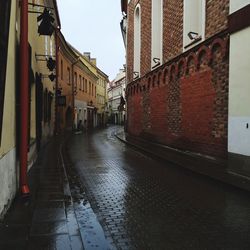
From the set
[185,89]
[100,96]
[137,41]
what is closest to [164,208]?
[185,89]

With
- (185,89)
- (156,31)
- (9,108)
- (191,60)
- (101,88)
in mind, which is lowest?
(9,108)

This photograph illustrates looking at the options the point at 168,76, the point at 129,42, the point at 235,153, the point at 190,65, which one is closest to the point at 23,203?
the point at 235,153

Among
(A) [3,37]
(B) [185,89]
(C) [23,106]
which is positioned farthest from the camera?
(B) [185,89]

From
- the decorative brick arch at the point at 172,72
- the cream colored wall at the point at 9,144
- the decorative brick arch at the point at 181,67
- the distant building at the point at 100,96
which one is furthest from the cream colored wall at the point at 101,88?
the cream colored wall at the point at 9,144

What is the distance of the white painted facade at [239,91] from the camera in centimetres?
853

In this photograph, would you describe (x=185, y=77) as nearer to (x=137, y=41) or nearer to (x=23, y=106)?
(x=23, y=106)

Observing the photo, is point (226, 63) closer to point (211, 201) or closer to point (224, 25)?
point (224, 25)

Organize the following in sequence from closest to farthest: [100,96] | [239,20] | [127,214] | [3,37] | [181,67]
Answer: [3,37], [127,214], [239,20], [181,67], [100,96]

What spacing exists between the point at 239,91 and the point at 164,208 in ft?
11.4

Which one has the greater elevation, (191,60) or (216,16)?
(216,16)

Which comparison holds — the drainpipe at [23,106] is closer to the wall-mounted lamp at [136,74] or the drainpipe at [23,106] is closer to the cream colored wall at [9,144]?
the cream colored wall at [9,144]

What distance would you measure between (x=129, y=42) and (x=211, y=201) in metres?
19.0

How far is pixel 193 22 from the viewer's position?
13.0 m

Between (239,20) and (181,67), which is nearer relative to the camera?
(239,20)
